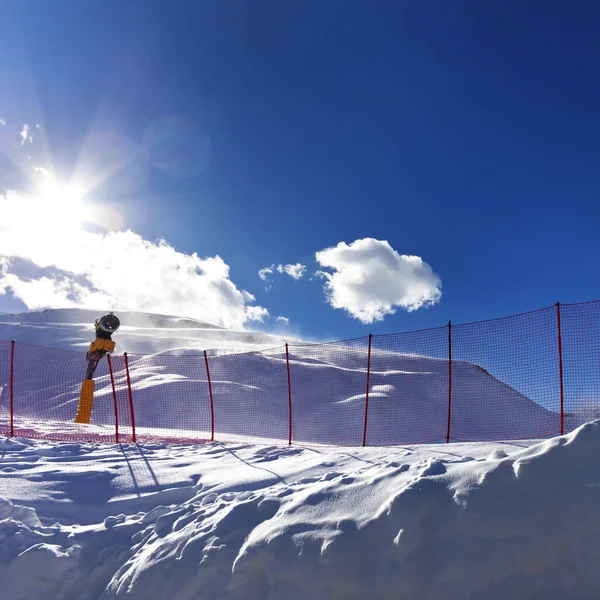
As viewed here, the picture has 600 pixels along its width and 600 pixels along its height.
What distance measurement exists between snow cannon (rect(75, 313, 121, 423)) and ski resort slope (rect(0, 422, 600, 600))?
A: 27.5 ft

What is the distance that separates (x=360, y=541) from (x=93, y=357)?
11238 millimetres

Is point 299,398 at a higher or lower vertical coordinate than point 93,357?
lower

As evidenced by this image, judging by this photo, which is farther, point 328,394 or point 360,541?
point 328,394

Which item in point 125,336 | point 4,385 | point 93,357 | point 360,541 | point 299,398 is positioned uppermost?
point 125,336

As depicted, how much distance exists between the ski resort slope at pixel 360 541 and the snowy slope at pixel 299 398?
8000 millimetres

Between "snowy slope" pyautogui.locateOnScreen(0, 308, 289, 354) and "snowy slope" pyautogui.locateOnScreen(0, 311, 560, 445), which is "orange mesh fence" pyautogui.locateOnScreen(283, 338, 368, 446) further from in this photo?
"snowy slope" pyautogui.locateOnScreen(0, 308, 289, 354)

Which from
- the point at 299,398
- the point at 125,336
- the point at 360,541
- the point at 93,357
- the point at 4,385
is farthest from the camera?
the point at 125,336

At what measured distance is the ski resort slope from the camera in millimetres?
2812

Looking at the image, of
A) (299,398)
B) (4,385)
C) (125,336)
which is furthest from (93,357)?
(125,336)

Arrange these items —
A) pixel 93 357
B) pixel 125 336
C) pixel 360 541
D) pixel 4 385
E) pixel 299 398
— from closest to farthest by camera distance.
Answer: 1. pixel 360 541
2. pixel 93 357
3. pixel 299 398
4. pixel 4 385
5. pixel 125 336

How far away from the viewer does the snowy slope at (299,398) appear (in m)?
14.7

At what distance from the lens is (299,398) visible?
55.6 feet

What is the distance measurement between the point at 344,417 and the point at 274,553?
12646mm

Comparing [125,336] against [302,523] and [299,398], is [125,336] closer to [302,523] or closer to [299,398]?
[299,398]
